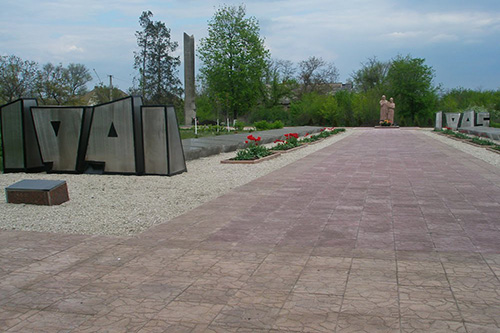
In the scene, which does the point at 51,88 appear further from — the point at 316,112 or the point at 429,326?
the point at 316,112

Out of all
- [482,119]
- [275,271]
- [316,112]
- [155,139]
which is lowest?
[275,271]

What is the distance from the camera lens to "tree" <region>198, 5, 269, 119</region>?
156 ft

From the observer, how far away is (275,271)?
4234mm

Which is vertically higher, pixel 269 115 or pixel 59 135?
pixel 269 115

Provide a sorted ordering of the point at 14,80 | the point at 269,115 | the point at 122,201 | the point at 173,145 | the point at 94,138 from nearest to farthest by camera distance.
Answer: the point at 122,201 → the point at 173,145 → the point at 94,138 → the point at 14,80 → the point at 269,115

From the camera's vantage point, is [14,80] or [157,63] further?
[157,63]

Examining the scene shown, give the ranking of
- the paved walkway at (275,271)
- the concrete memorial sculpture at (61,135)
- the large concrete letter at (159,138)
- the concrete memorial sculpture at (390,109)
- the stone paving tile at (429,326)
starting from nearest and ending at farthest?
the stone paving tile at (429,326) < the paved walkway at (275,271) < the large concrete letter at (159,138) < the concrete memorial sculpture at (61,135) < the concrete memorial sculpture at (390,109)

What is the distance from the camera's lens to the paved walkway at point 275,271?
10.8ft

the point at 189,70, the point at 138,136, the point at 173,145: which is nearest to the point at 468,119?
the point at 189,70

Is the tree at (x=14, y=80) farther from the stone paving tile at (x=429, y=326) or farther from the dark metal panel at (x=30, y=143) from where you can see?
the stone paving tile at (x=429, y=326)

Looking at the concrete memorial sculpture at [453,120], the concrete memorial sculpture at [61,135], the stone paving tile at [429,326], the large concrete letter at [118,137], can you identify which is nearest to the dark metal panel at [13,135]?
the concrete memorial sculpture at [61,135]

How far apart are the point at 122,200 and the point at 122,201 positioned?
0.32 feet

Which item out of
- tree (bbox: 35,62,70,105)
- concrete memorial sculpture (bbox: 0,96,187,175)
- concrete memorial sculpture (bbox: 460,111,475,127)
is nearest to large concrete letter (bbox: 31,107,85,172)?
concrete memorial sculpture (bbox: 0,96,187,175)

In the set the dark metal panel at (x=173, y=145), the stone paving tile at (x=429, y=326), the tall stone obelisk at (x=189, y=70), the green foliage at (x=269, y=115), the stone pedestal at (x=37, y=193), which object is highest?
the tall stone obelisk at (x=189, y=70)
